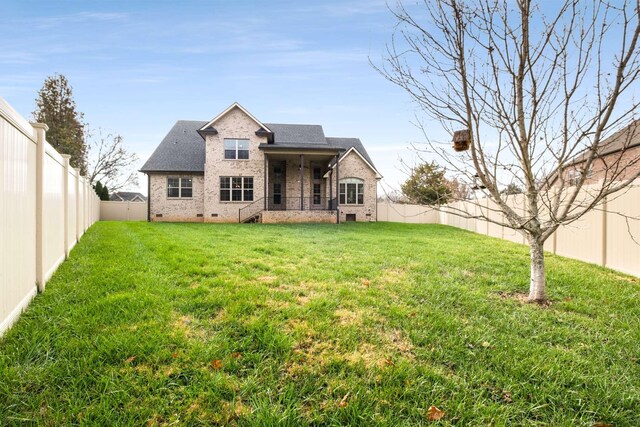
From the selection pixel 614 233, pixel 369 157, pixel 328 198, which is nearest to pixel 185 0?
pixel 614 233

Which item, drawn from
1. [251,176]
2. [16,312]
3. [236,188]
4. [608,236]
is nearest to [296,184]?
[251,176]

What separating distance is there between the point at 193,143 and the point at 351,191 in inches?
502

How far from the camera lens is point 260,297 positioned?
391cm

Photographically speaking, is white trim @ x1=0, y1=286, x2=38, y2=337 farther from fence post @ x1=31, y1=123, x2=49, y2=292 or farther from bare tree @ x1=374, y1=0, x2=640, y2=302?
bare tree @ x1=374, y1=0, x2=640, y2=302

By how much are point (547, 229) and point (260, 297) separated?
13.4ft

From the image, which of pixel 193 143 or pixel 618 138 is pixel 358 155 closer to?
pixel 193 143

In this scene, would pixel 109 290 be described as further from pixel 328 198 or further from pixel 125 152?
pixel 125 152

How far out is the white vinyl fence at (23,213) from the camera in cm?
272

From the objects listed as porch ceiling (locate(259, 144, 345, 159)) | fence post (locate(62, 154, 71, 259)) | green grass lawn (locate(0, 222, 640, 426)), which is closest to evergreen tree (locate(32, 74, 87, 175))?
porch ceiling (locate(259, 144, 345, 159))

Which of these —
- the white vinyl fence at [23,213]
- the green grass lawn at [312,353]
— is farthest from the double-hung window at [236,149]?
the green grass lawn at [312,353]

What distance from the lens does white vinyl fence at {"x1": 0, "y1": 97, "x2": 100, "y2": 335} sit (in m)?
2.72

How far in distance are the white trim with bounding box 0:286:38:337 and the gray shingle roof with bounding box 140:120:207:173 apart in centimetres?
1934

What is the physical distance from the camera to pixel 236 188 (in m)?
21.1

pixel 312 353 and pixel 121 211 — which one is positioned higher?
pixel 121 211
